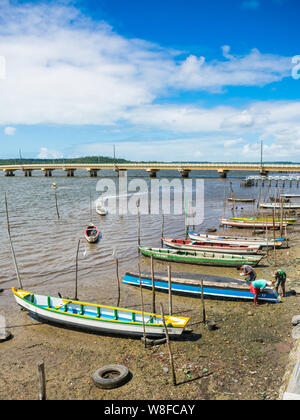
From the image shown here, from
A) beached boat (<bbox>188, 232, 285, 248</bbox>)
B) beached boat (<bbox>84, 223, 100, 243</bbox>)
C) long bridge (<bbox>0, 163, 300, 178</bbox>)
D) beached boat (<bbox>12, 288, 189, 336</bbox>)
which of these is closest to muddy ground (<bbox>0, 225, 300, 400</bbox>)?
beached boat (<bbox>12, 288, 189, 336</bbox>)

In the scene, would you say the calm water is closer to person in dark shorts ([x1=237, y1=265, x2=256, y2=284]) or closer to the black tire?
person in dark shorts ([x1=237, y1=265, x2=256, y2=284])

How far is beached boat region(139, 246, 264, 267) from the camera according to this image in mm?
24172

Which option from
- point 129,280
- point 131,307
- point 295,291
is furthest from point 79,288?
point 295,291

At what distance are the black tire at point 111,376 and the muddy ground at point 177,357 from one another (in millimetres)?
231

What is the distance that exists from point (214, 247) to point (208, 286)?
10.9m

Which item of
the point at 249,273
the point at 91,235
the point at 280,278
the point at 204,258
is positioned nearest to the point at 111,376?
the point at 249,273

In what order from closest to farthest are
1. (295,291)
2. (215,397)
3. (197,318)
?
(215,397)
(197,318)
(295,291)

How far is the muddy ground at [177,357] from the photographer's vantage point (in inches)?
416

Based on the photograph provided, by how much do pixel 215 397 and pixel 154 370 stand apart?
2.68m

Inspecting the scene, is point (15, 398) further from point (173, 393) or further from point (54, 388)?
point (173, 393)

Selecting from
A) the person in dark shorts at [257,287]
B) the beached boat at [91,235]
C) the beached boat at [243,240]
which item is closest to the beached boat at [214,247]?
the beached boat at [243,240]

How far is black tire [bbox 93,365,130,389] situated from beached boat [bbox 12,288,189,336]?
2.55 m

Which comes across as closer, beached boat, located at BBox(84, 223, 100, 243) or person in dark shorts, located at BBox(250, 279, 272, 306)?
person in dark shorts, located at BBox(250, 279, 272, 306)

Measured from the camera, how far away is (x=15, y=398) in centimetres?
1058
